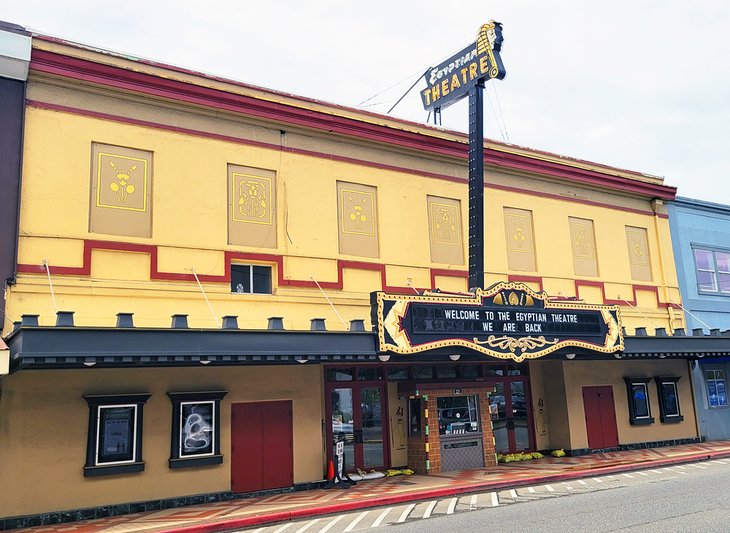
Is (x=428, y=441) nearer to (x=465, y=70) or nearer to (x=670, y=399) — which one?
(x=670, y=399)

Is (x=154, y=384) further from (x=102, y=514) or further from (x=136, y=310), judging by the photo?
(x=102, y=514)

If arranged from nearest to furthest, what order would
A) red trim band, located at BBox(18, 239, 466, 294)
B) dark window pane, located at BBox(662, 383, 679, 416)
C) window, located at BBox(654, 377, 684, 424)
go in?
red trim band, located at BBox(18, 239, 466, 294) < window, located at BBox(654, 377, 684, 424) < dark window pane, located at BBox(662, 383, 679, 416)

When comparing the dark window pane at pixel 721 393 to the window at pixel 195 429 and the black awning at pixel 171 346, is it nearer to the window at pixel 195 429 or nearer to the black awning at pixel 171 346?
the black awning at pixel 171 346

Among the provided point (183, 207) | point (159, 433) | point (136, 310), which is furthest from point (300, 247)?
point (159, 433)

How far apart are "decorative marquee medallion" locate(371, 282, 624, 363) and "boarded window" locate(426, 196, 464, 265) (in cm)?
278

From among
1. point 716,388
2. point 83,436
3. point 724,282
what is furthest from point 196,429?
point 724,282

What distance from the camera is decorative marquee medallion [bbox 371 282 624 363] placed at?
50.0ft

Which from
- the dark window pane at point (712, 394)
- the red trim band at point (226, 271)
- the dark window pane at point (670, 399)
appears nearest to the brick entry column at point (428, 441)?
the red trim band at point (226, 271)

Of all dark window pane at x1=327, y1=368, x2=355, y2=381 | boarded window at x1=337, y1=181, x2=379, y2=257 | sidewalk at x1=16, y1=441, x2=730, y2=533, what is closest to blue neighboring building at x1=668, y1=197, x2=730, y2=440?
sidewalk at x1=16, y1=441, x2=730, y2=533

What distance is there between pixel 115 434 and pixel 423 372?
8.39m

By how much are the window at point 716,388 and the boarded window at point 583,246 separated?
6344mm

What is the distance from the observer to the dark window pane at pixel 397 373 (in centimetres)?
1841

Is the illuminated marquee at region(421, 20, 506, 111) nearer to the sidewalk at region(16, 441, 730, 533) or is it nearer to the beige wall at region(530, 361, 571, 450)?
the beige wall at region(530, 361, 571, 450)

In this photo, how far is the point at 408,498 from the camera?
14.2m
